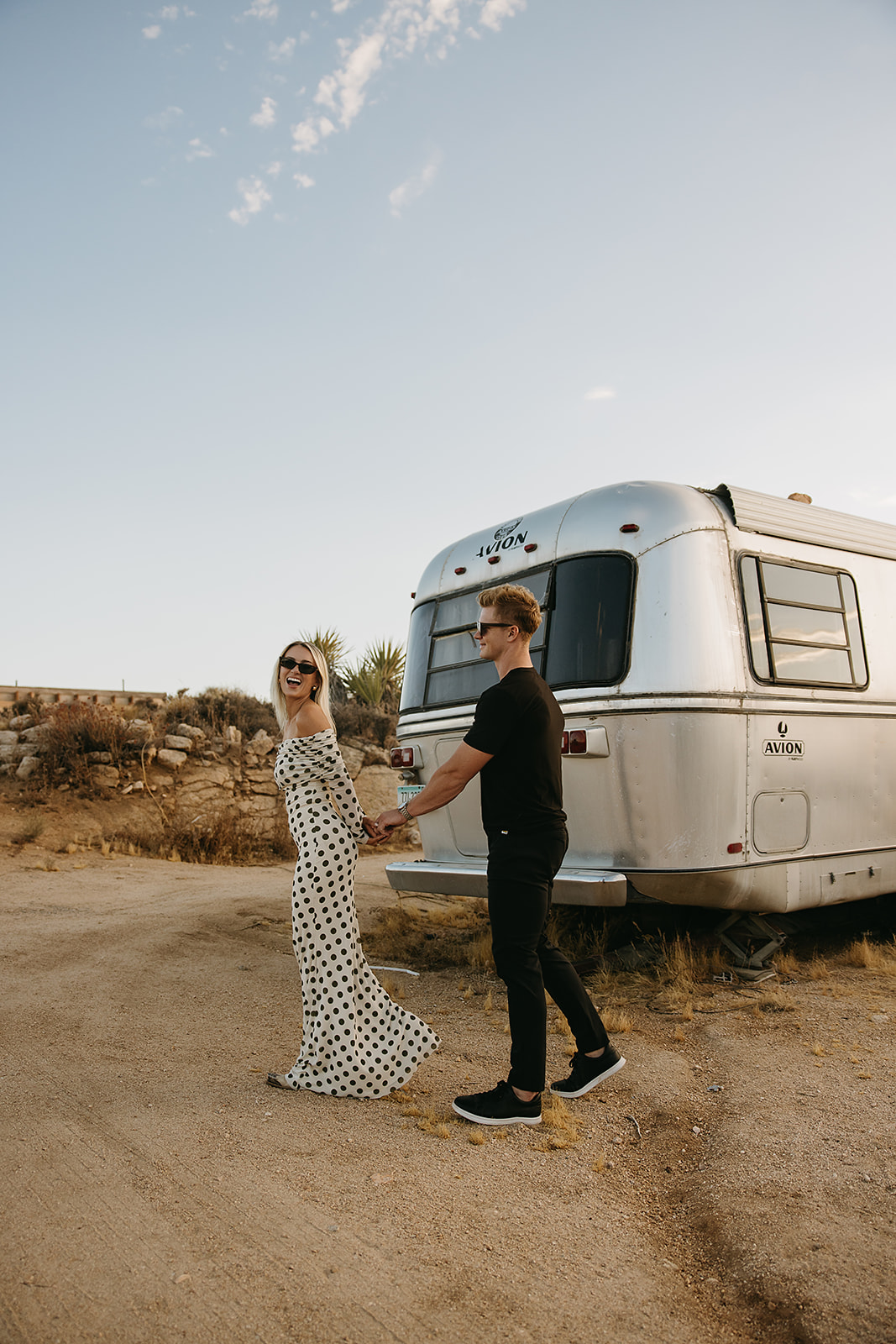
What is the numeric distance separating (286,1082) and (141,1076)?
67 cm

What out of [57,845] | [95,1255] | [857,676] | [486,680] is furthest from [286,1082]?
[57,845]

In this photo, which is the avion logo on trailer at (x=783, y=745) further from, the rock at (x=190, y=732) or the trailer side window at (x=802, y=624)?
the rock at (x=190, y=732)

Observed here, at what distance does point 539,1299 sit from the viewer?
2.42 m

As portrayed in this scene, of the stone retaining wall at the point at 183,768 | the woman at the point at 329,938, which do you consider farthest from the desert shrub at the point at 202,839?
the woman at the point at 329,938

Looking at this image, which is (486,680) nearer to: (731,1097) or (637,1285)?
(731,1097)

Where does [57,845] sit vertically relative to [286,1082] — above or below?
above

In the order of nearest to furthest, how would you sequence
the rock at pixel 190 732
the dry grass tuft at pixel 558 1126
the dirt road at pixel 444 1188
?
the dirt road at pixel 444 1188
the dry grass tuft at pixel 558 1126
the rock at pixel 190 732

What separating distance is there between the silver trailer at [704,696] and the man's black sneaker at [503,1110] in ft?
5.12

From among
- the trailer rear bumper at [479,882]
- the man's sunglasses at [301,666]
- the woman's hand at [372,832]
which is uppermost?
the man's sunglasses at [301,666]

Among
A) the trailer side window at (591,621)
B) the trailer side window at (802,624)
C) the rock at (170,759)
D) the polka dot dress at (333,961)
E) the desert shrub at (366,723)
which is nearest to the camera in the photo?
the polka dot dress at (333,961)

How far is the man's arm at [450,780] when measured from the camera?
3.56m

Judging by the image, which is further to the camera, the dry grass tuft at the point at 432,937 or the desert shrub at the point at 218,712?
the desert shrub at the point at 218,712

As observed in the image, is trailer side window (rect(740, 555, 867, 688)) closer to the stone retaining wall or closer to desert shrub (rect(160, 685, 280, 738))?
the stone retaining wall

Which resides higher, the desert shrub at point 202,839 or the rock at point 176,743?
the rock at point 176,743
